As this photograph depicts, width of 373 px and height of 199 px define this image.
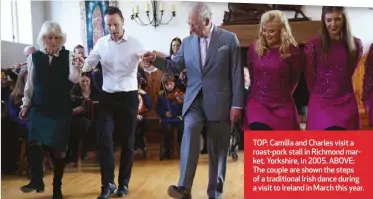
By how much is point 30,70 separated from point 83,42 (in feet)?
0.77

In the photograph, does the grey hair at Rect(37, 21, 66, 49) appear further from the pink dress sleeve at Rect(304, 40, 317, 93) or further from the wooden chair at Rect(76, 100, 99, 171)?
the pink dress sleeve at Rect(304, 40, 317, 93)

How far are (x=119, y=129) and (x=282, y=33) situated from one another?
0.77 m

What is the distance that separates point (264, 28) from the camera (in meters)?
1.73

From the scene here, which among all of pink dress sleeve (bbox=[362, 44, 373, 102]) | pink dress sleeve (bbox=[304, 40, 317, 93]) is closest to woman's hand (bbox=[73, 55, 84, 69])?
pink dress sleeve (bbox=[304, 40, 317, 93])

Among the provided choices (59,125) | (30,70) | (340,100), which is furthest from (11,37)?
(340,100)

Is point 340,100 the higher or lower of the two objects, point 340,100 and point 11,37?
the lower

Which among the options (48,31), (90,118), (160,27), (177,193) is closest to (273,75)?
(160,27)

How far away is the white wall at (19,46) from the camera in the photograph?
5.49 feet

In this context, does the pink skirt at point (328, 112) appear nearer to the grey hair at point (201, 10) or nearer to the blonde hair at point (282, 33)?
the blonde hair at point (282, 33)

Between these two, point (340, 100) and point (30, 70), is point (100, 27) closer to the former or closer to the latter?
point (30, 70)

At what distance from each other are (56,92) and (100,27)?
31cm

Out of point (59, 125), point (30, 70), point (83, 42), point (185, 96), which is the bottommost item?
point (59, 125)

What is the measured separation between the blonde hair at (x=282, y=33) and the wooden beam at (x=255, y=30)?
0.7 inches

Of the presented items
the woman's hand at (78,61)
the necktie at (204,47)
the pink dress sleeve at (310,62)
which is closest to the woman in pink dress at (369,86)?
the pink dress sleeve at (310,62)
